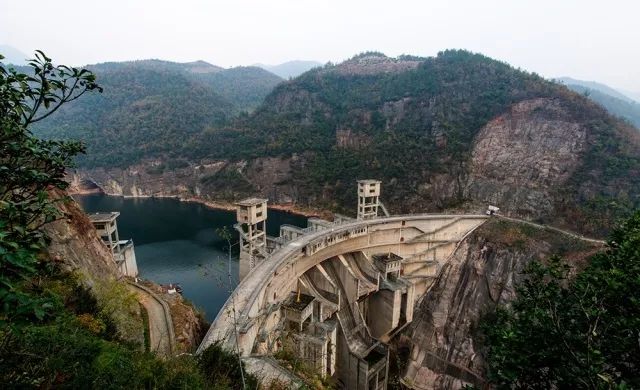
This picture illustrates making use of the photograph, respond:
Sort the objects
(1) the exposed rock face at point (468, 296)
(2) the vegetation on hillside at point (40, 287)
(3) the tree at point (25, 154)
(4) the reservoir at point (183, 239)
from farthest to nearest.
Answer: (4) the reservoir at point (183, 239) → (1) the exposed rock face at point (468, 296) → (3) the tree at point (25, 154) → (2) the vegetation on hillside at point (40, 287)

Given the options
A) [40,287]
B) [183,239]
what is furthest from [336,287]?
[183,239]

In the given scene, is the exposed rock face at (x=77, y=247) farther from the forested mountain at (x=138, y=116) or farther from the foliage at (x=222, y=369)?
the forested mountain at (x=138, y=116)

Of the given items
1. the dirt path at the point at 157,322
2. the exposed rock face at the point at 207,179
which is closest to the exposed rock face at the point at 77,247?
the dirt path at the point at 157,322

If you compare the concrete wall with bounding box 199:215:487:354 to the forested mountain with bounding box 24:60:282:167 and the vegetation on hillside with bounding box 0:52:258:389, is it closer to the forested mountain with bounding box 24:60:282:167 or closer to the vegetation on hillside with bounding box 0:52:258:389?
the vegetation on hillside with bounding box 0:52:258:389

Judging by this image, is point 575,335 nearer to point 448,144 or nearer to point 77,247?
point 77,247

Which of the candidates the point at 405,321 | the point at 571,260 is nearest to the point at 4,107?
the point at 405,321

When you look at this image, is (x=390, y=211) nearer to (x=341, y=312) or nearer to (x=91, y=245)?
(x=341, y=312)
